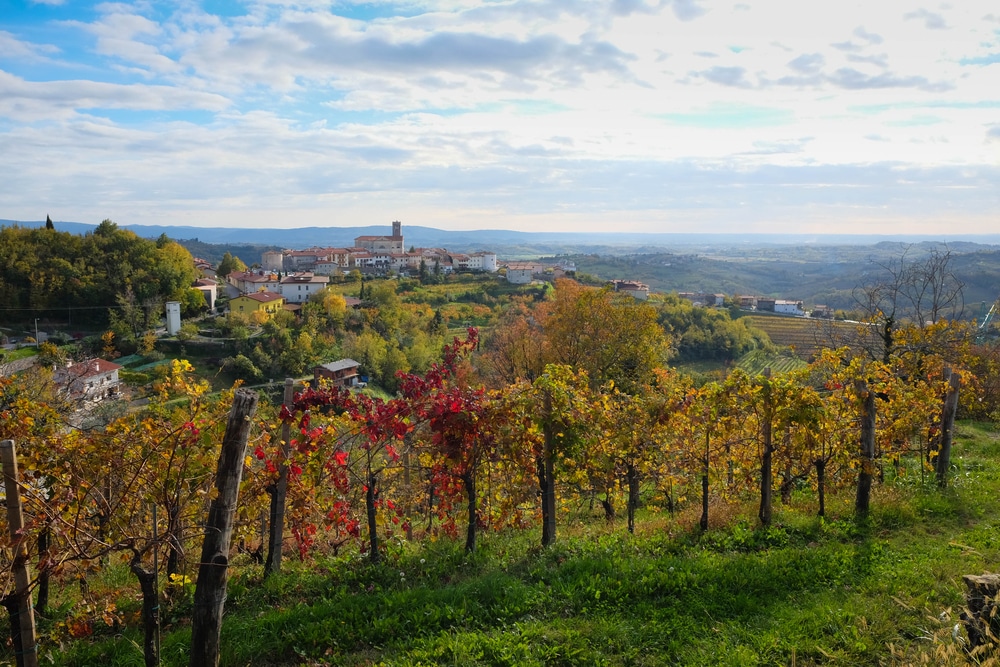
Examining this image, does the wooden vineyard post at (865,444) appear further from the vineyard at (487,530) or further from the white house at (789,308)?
the white house at (789,308)

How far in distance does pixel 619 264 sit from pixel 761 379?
17891 centimetres

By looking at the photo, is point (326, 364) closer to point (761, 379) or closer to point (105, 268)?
point (105, 268)

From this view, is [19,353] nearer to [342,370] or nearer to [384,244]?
[342,370]

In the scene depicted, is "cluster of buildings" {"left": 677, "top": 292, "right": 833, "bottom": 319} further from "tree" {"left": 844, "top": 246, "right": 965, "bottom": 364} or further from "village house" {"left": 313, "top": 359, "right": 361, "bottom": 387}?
"tree" {"left": 844, "top": 246, "right": 965, "bottom": 364}

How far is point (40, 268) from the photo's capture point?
199 ft

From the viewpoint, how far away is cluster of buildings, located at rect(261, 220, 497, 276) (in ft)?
349

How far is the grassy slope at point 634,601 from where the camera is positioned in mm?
4773

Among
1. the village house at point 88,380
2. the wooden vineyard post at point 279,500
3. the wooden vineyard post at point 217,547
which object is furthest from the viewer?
the village house at point 88,380

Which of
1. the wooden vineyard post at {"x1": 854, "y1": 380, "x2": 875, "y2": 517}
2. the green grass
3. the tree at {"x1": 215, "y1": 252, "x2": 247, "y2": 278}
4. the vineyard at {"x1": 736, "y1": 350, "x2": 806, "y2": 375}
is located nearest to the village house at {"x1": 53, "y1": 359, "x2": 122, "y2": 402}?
the green grass

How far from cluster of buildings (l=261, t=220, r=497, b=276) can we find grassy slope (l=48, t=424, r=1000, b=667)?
95209mm

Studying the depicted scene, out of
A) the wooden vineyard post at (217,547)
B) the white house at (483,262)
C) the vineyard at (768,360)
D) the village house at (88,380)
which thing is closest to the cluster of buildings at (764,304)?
the vineyard at (768,360)

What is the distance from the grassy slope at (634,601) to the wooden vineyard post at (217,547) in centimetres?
60

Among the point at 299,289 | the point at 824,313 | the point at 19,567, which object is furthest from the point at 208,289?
the point at 19,567

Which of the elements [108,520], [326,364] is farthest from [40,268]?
[108,520]
